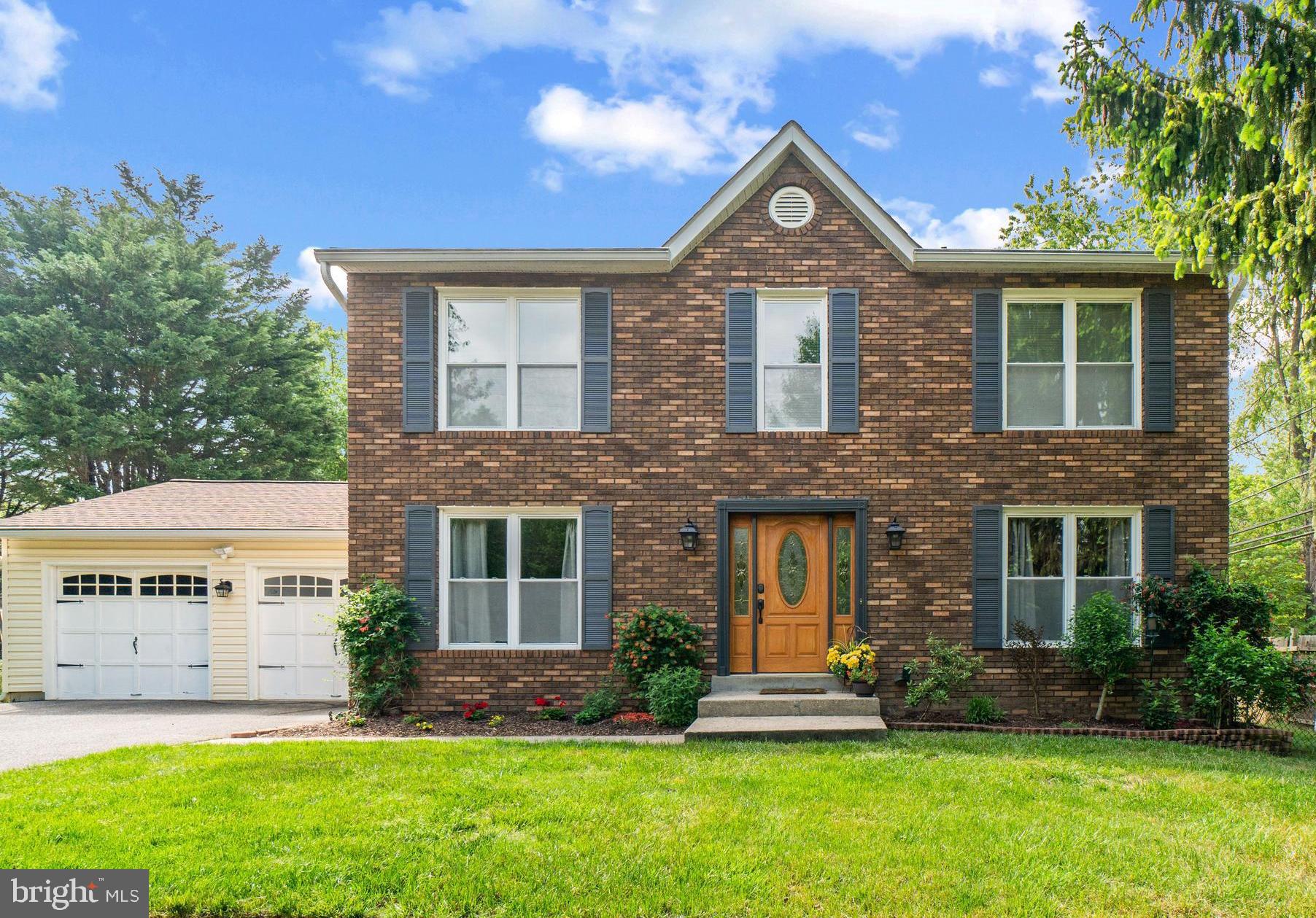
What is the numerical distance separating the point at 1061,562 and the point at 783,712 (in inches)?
155

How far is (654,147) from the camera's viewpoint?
1833 cm

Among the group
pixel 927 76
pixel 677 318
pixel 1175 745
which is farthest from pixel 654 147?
pixel 1175 745

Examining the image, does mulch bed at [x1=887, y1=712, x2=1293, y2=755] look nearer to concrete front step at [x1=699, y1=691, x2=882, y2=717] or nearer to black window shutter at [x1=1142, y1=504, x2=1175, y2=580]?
concrete front step at [x1=699, y1=691, x2=882, y2=717]

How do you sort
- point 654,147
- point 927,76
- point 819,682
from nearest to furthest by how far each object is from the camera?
point 819,682 → point 927,76 → point 654,147

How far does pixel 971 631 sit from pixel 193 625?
36.5 feet

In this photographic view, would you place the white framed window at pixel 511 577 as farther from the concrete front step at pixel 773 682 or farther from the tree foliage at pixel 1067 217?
the tree foliage at pixel 1067 217

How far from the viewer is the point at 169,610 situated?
1211cm

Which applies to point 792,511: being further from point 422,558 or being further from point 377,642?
point 377,642

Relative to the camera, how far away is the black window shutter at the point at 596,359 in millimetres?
9453

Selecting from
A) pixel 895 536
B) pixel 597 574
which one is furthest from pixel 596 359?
pixel 895 536

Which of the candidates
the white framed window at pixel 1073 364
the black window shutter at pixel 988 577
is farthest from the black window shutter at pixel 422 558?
the white framed window at pixel 1073 364

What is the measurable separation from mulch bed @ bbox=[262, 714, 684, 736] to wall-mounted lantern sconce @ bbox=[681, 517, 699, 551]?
204 cm

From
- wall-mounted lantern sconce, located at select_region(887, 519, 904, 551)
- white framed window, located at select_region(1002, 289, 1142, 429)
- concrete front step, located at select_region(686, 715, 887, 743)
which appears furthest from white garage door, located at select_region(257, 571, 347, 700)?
white framed window, located at select_region(1002, 289, 1142, 429)

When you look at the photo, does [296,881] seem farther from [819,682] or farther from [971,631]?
[971,631]
